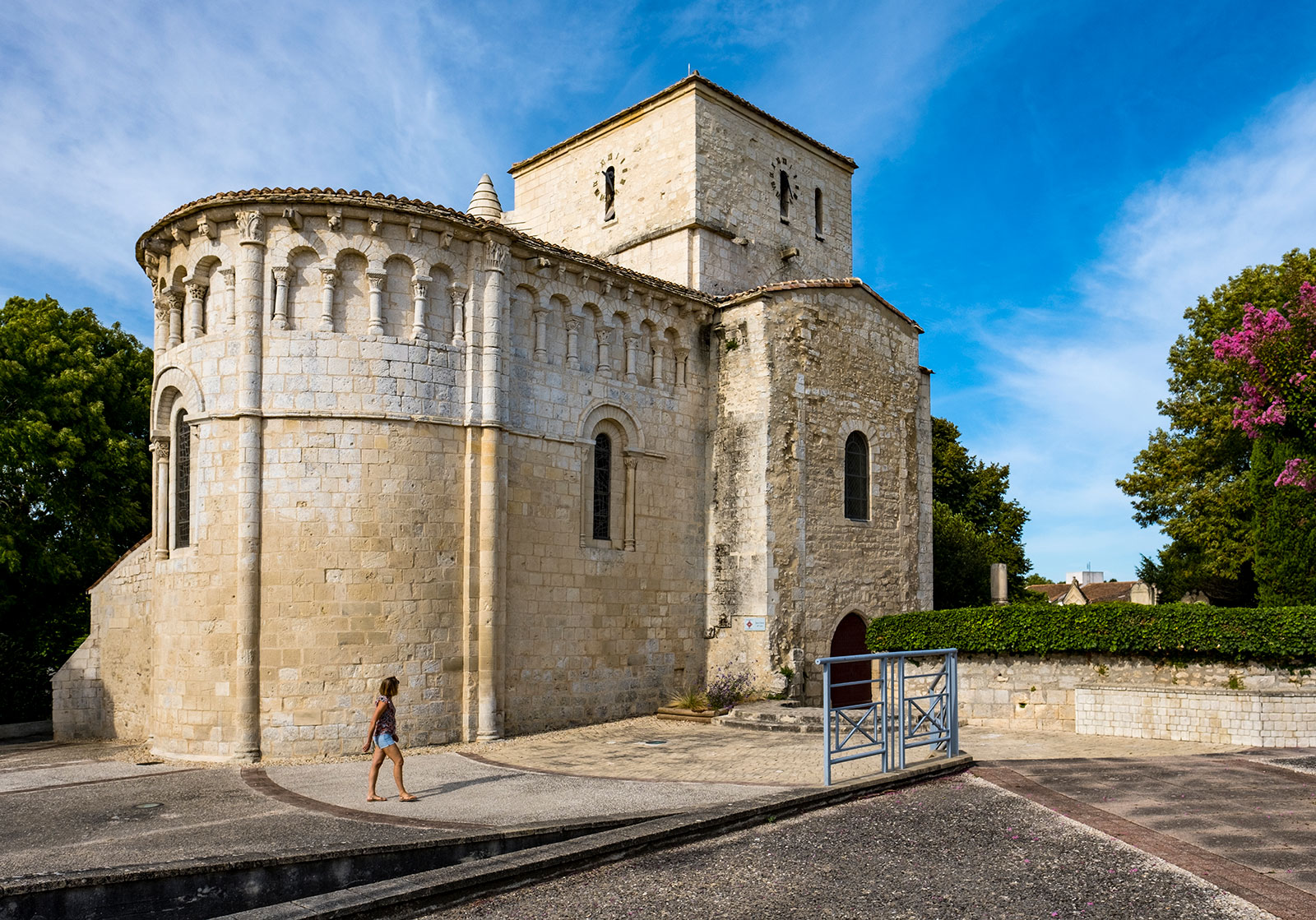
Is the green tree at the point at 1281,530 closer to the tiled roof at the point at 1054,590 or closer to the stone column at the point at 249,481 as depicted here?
the stone column at the point at 249,481

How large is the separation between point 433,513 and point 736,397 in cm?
707

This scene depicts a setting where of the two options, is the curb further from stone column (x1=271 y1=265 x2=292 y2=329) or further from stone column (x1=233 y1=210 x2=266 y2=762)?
stone column (x1=271 y1=265 x2=292 y2=329)

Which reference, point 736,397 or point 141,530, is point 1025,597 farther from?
point 141,530

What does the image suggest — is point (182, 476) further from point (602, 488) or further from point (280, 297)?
point (602, 488)

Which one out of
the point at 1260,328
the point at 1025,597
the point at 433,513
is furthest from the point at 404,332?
the point at 1025,597

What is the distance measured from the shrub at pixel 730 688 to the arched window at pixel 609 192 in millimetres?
11327

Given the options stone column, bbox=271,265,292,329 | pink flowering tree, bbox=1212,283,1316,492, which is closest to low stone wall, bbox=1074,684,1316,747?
pink flowering tree, bbox=1212,283,1316,492

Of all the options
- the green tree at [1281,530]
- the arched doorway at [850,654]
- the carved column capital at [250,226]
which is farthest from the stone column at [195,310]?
the green tree at [1281,530]

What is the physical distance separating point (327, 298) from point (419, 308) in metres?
1.40

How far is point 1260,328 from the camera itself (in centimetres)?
2025

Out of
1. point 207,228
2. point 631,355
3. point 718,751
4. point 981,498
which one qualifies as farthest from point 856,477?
point 981,498

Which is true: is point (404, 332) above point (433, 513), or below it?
above

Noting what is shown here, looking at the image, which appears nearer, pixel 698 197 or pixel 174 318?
pixel 174 318

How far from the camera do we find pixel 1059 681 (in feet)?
55.9
